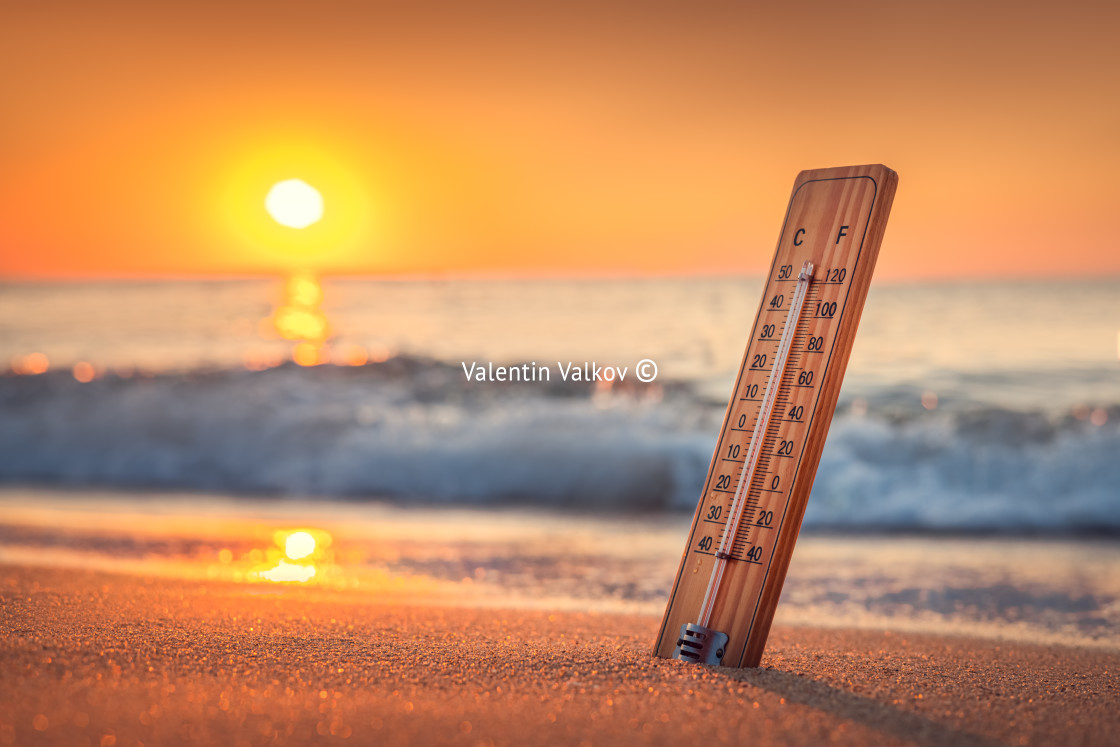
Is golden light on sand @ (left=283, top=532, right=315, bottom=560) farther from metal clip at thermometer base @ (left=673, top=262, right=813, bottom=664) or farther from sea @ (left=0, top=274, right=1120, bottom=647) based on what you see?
metal clip at thermometer base @ (left=673, top=262, right=813, bottom=664)

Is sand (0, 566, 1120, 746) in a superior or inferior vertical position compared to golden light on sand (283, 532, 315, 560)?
superior

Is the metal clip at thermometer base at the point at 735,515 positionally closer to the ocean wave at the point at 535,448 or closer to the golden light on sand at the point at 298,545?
the golden light on sand at the point at 298,545

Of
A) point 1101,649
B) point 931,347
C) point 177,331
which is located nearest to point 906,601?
point 1101,649

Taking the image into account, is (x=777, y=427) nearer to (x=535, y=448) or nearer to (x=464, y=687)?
(x=464, y=687)

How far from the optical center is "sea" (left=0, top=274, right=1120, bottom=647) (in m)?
5.55

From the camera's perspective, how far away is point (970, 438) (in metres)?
8.87

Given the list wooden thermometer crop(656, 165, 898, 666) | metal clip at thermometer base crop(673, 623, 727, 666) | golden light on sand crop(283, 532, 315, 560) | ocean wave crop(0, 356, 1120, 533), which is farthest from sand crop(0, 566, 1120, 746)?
ocean wave crop(0, 356, 1120, 533)

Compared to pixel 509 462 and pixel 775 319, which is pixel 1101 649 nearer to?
pixel 775 319

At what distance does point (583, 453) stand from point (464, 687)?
685 centimetres

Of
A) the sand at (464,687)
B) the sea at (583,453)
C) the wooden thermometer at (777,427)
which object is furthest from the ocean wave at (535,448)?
the wooden thermometer at (777,427)

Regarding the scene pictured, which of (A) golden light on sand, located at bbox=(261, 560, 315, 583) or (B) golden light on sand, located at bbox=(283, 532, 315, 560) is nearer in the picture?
(A) golden light on sand, located at bbox=(261, 560, 315, 583)

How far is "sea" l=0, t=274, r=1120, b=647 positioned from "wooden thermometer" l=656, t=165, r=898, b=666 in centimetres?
186

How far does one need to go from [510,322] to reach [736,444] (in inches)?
588

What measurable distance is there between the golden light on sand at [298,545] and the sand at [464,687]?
2213 millimetres
